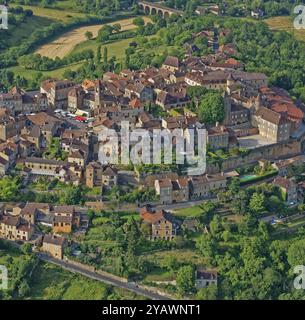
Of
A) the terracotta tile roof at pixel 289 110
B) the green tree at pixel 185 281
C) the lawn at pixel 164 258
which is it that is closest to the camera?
the green tree at pixel 185 281

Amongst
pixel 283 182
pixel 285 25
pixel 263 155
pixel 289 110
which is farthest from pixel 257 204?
pixel 285 25

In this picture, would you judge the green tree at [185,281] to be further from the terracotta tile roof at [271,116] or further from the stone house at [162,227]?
the terracotta tile roof at [271,116]

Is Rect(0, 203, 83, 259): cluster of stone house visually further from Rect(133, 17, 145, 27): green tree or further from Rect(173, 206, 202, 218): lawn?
Rect(133, 17, 145, 27): green tree

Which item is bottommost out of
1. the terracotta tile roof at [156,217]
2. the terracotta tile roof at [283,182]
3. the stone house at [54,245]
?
the stone house at [54,245]

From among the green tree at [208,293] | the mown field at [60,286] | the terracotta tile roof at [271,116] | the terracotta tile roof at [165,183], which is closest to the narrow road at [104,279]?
the mown field at [60,286]

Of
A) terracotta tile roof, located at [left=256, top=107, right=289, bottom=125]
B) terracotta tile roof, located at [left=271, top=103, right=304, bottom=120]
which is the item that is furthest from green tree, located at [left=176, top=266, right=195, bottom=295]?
terracotta tile roof, located at [left=271, top=103, right=304, bottom=120]

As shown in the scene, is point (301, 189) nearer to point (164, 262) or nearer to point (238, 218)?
point (238, 218)
